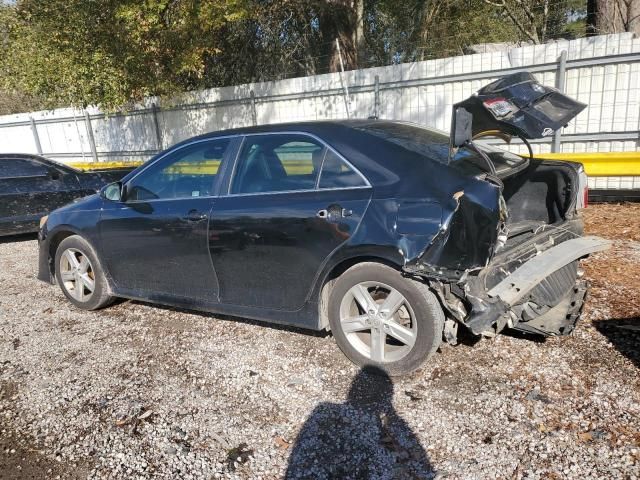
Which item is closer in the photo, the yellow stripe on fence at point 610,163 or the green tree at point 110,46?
the yellow stripe on fence at point 610,163

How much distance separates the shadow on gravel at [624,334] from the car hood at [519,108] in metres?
1.58

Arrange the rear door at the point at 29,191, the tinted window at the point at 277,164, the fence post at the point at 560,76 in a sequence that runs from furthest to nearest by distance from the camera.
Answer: the fence post at the point at 560,76 < the rear door at the point at 29,191 < the tinted window at the point at 277,164

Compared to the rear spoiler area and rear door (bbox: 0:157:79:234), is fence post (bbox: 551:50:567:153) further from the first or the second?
rear door (bbox: 0:157:79:234)

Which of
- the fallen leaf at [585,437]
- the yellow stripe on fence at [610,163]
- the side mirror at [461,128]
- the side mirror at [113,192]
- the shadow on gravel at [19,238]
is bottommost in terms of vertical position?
the fallen leaf at [585,437]

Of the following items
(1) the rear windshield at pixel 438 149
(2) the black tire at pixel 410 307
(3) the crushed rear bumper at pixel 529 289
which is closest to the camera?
(3) the crushed rear bumper at pixel 529 289

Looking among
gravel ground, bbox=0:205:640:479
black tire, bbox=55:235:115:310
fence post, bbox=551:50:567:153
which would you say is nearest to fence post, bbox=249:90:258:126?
fence post, bbox=551:50:567:153

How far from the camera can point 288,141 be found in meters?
3.68

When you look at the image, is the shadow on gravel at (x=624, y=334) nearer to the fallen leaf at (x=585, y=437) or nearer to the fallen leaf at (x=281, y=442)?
the fallen leaf at (x=585, y=437)

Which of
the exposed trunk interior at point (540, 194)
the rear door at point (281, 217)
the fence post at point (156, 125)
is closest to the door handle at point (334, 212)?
the rear door at point (281, 217)

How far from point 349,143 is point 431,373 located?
5.30 feet

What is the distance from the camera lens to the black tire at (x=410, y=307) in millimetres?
→ 3061

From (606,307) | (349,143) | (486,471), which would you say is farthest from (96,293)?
(606,307)

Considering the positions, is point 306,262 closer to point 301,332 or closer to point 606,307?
point 301,332

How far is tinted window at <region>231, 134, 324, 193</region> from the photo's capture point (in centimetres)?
352
